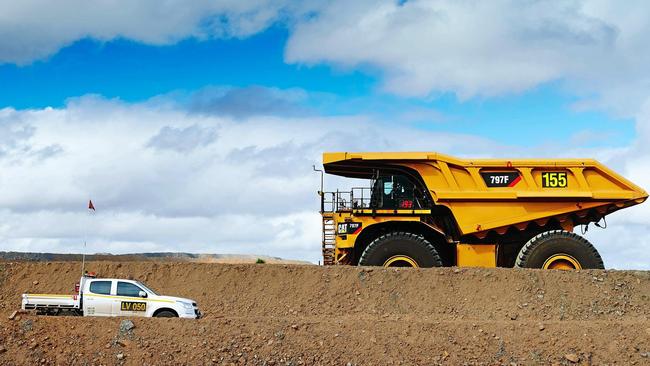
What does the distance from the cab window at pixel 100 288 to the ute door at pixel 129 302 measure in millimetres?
260

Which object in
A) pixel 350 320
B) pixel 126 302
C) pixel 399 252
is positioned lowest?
pixel 350 320

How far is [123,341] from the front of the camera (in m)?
17.7

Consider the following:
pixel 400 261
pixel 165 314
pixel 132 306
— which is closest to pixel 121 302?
pixel 132 306

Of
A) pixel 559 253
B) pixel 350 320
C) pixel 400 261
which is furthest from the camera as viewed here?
pixel 559 253

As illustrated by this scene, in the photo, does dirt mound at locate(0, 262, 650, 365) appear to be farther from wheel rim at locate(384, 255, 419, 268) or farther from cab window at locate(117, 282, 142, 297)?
cab window at locate(117, 282, 142, 297)

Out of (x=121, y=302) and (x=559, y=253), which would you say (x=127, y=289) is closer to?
(x=121, y=302)

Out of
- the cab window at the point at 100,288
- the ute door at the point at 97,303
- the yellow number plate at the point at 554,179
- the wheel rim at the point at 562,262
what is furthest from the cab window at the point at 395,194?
the ute door at the point at 97,303

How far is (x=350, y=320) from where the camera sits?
19766 mm

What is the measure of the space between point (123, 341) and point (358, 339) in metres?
5.21

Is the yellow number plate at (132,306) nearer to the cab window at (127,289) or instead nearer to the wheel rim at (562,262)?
the cab window at (127,289)

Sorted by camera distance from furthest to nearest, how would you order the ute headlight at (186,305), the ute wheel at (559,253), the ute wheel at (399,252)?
the ute wheel at (559,253) < the ute wheel at (399,252) < the ute headlight at (186,305)

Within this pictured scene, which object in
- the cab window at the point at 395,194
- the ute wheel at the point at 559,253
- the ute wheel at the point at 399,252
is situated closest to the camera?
the ute wheel at the point at 399,252

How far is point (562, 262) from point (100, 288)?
1407 centimetres

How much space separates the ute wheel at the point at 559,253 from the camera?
25359 mm
